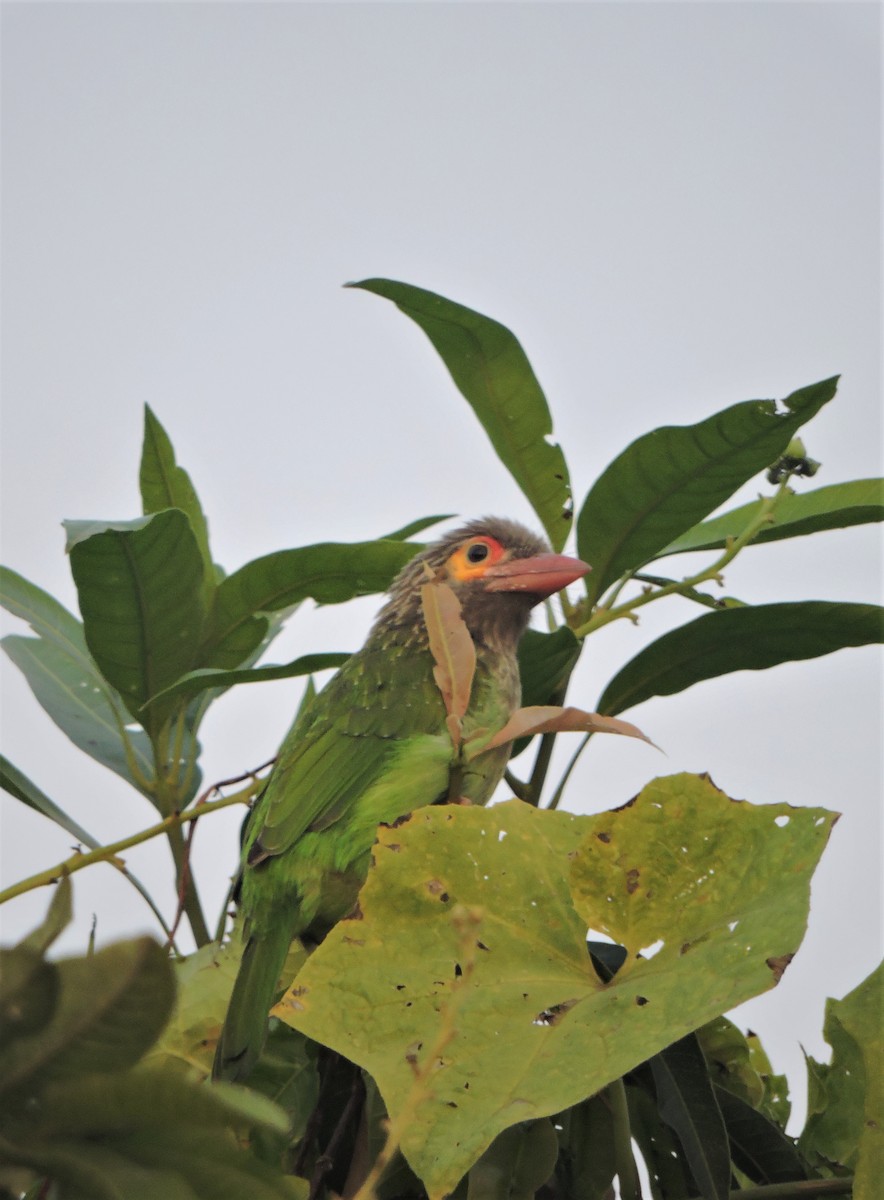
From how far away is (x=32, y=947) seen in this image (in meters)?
0.53

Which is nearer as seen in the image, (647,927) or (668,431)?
(647,927)

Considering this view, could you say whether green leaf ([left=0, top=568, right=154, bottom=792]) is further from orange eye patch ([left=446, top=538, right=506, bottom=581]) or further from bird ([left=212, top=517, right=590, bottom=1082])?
orange eye patch ([left=446, top=538, right=506, bottom=581])

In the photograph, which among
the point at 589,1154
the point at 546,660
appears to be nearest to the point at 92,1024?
the point at 589,1154

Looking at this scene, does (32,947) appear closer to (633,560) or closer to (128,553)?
(128,553)

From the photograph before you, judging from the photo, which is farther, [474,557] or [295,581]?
[474,557]

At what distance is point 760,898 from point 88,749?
4.93 ft

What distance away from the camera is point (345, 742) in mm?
2332

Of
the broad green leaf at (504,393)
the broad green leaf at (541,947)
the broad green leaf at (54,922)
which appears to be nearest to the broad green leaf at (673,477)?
the broad green leaf at (504,393)

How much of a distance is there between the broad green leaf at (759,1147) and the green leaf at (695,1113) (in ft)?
0.42

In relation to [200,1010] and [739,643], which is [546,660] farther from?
[200,1010]

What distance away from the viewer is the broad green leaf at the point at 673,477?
1929 millimetres

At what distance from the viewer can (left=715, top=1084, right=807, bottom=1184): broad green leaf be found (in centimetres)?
159

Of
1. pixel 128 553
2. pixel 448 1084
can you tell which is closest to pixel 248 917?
pixel 128 553

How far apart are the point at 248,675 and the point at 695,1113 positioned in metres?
0.95
